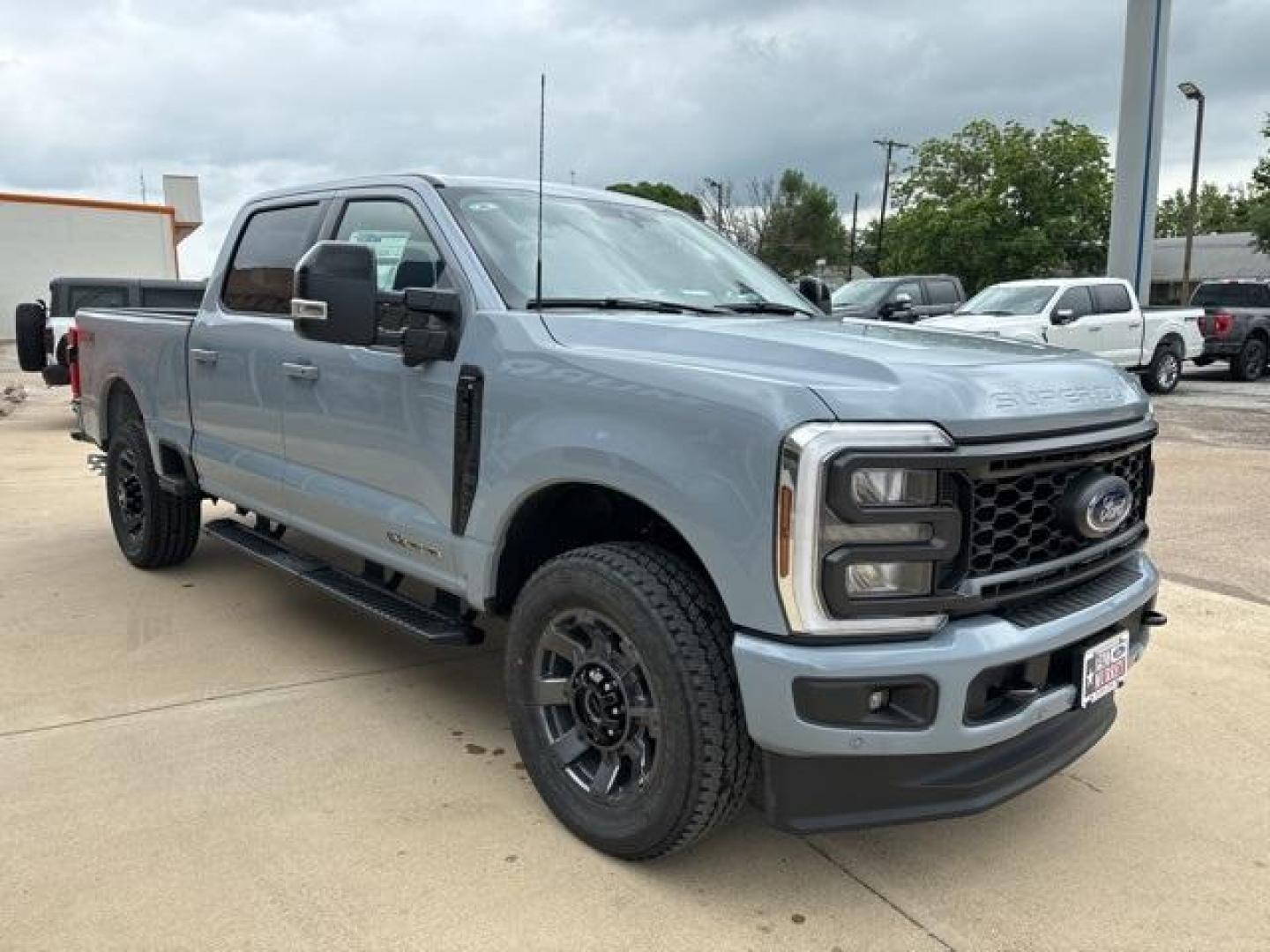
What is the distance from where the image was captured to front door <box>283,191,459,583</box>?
137 inches

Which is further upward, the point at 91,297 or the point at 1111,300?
the point at 1111,300

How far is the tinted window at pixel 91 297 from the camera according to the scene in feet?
45.4

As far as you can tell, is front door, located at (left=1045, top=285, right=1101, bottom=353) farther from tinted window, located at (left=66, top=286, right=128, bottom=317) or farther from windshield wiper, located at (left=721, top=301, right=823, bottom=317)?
tinted window, located at (left=66, top=286, right=128, bottom=317)

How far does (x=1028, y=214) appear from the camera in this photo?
48500 mm

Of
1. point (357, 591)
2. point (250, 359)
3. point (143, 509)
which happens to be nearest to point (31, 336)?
point (143, 509)

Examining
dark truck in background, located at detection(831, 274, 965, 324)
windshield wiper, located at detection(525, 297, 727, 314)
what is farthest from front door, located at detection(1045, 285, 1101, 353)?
windshield wiper, located at detection(525, 297, 727, 314)

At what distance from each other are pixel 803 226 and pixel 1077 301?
64.5 metres

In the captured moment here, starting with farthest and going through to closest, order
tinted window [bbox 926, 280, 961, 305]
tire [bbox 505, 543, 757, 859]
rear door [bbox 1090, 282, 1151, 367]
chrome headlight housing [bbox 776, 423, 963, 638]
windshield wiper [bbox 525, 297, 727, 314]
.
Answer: tinted window [bbox 926, 280, 961, 305]
rear door [bbox 1090, 282, 1151, 367]
windshield wiper [bbox 525, 297, 727, 314]
tire [bbox 505, 543, 757, 859]
chrome headlight housing [bbox 776, 423, 963, 638]

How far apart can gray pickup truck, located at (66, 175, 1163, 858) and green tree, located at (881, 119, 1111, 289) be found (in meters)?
47.5

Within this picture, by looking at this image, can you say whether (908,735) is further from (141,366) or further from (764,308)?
(141,366)

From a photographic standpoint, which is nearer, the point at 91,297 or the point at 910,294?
the point at 91,297

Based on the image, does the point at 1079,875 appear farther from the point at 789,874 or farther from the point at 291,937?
the point at 291,937

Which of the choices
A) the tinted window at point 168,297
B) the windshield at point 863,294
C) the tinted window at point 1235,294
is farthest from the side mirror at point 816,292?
the tinted window at point 1235,294

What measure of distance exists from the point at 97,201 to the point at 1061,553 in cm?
3415
